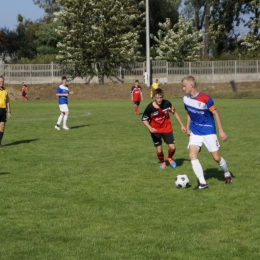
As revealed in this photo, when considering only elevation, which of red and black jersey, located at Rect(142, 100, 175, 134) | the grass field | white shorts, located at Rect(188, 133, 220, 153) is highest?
red and black jersey, located at Rect(142, 100, 175, 134)

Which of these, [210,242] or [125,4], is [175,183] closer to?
[210,242]

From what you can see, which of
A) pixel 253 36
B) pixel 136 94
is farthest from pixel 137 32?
pixel 136 94

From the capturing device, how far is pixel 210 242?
7375 millimetres

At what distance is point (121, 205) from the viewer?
9.66 m

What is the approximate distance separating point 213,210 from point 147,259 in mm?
2670

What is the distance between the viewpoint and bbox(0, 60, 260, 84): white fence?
59625 millimetres

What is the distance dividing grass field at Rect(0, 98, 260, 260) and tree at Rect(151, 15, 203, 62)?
43.1m

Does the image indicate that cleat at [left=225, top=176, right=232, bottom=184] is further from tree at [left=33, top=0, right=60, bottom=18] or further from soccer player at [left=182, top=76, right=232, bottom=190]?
tree at [left=33, top=0, right=60, bottom=18]

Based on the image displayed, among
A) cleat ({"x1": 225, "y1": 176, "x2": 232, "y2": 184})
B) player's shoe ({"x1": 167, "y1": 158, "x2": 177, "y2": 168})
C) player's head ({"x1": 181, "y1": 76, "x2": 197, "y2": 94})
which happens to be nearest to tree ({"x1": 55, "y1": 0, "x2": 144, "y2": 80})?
player's shoe ({"x1": 167, "y1": 158, "x2": 177, "y2": 168})

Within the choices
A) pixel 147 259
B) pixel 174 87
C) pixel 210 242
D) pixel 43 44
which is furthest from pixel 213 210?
pixel 43 44

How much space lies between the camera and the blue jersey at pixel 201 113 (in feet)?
34.7

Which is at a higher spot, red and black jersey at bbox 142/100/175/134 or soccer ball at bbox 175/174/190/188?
red and black jersey at bbox 142/100/175/134

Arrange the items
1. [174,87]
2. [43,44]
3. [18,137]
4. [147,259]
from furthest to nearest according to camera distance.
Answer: [43,44]
[174,87]
[18,137]
[147,259]

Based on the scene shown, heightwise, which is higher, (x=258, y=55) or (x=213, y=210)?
(x=258, y=55)
